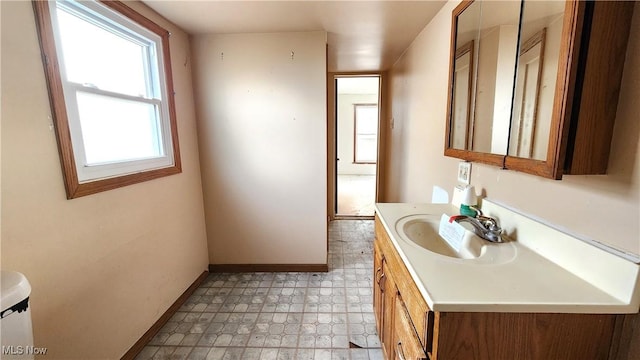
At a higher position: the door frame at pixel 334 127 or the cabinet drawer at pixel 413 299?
the door frame at pixel 334 127

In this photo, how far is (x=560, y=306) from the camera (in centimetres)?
67

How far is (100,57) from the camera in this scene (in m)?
1.46

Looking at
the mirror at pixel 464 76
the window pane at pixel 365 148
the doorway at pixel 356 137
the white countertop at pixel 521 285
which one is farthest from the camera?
the window pane at pixel 365 148

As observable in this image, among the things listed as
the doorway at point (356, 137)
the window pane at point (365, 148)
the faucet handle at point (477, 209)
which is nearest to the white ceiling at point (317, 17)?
the faucet handle at point (477, 209)

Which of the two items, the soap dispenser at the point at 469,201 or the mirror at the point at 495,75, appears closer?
the mirror at the point at 495,75

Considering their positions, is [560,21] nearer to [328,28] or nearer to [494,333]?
[494,333]

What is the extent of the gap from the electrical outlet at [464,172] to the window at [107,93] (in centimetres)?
193

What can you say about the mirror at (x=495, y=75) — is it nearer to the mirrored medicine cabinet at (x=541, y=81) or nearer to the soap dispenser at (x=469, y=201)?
the mirrored medicine cabinet at (x=541, y=81)

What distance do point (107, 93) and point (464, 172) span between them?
2.05m

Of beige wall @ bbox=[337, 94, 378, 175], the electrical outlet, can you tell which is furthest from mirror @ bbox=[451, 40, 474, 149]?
beige wall @ bbox=[337, 94, 378, 175]

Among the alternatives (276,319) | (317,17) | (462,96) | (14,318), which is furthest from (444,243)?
(317,17)

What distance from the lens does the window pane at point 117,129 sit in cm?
134

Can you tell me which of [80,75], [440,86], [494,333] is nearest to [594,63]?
[494,333]

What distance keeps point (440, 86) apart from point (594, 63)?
3.51 feet
